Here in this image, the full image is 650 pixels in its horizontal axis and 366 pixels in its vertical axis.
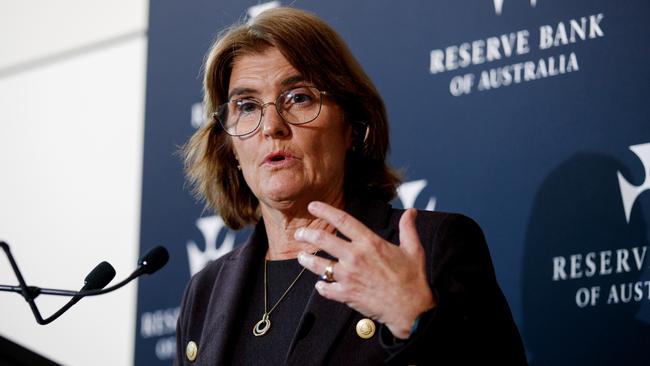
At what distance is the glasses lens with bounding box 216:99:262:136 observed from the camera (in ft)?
8.61

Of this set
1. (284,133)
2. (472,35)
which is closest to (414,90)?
(472,35)

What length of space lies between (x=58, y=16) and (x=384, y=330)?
249 cm

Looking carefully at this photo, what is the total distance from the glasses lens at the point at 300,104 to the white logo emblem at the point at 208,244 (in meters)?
0.91

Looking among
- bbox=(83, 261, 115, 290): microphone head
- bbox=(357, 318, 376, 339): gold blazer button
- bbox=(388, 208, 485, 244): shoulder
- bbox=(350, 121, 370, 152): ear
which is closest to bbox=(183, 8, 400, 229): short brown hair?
bbox=(350, 121, 370, 152): ear

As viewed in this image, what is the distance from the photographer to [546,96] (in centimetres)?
279

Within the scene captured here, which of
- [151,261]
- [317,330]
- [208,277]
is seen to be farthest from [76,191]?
[317,330]

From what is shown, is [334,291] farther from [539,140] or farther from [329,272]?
[539,140]

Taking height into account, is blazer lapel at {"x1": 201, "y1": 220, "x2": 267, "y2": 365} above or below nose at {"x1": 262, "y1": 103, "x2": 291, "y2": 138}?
below

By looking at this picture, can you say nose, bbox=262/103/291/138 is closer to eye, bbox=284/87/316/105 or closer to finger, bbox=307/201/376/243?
eye, bbox=284/87/316/105

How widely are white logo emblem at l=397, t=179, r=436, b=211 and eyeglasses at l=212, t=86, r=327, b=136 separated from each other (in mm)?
476

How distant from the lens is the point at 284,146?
256 centimetres

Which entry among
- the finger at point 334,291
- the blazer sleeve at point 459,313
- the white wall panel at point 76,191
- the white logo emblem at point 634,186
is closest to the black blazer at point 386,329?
the blazer sleeve at point 459,313

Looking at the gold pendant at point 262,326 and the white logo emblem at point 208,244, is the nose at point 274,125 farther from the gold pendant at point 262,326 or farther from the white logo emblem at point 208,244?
the white logo emblem at point 208,244

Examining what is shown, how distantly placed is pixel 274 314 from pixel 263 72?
1.95 feet
